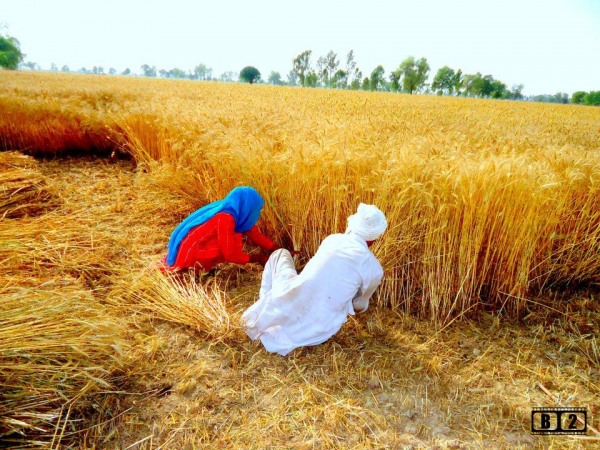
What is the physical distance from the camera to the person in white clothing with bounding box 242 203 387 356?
2045 mm

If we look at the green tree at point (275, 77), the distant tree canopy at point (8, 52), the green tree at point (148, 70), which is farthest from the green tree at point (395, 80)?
the green tree at point (148, 70)

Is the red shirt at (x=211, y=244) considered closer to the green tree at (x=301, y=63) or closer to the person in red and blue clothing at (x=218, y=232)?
the person in red and blue clothing at (x=218, y=232)

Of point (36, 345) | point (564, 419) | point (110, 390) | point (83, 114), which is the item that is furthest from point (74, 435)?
point (83, 114)

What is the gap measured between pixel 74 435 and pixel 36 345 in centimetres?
45

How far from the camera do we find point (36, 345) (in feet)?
5.49

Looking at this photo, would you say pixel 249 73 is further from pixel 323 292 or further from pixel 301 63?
pixel 323 292

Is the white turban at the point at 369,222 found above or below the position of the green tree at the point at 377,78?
below

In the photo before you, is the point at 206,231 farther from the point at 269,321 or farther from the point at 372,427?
the point at 372,427

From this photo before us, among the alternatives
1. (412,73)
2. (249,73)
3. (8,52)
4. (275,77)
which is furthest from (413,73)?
(275,77)

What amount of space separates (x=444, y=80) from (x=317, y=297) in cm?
7403

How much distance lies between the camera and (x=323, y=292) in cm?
209

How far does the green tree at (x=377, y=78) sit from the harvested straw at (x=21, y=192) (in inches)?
2733

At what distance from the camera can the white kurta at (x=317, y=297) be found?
2.06 meters

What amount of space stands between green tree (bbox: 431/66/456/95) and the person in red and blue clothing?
73.0m
